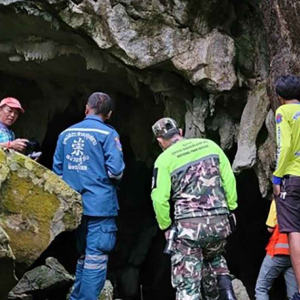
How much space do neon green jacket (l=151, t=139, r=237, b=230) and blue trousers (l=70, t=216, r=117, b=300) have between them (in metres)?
0.58

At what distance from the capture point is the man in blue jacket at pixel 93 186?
4.20 meters

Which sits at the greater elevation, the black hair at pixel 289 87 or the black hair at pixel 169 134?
the black hair at pixel 289 87

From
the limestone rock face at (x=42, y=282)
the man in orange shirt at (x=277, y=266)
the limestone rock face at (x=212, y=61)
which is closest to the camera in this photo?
the man in orange shirt at (x=277, y=266)

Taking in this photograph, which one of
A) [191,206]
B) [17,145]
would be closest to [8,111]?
[17,145]

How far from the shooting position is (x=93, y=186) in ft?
13.8

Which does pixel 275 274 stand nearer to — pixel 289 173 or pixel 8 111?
pixel 289 173

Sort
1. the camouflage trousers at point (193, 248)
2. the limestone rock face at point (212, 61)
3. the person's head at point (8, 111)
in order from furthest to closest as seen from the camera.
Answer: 1. the limestone rock face at point (212, 61)
2. the person's head at point (8, 111)
3. the camouflage trousers at point (193, 248)

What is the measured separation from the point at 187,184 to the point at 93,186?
810 millimetres

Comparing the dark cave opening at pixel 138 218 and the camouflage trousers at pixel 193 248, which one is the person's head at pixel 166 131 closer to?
the camouflage trousers at pixel 193 248

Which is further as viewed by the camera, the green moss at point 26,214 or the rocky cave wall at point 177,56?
the rocky cave wall at point 177,56

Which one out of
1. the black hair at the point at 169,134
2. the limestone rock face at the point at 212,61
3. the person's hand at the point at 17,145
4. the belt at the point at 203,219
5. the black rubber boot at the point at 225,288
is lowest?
the black rubber boot at the point at 225,288

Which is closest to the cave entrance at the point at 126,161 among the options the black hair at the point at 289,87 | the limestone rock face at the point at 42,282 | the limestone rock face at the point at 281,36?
the limestone rock face at the point at 42,282

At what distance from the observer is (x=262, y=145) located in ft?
20.8

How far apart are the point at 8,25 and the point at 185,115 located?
8.47ft
